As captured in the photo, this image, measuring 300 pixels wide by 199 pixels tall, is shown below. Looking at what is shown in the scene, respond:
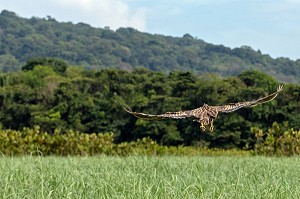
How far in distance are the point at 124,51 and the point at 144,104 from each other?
66628mm

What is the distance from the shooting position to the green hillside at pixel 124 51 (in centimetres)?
7938

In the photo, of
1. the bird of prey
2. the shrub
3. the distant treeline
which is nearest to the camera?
the bird of prey

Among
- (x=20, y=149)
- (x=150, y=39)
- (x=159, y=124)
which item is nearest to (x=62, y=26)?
(x=150, y=39)

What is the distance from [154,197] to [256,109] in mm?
21180

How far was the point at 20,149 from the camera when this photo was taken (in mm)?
14984

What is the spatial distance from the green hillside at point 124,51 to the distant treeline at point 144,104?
39298 millimetres

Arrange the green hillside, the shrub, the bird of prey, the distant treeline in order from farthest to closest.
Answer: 1. the green hillside
2. the distant treeline
3. the shrub
4. the bird of prey

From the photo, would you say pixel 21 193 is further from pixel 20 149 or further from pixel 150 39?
pixel 150 39

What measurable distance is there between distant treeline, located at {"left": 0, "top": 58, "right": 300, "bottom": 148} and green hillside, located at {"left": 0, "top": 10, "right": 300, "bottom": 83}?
129 ft

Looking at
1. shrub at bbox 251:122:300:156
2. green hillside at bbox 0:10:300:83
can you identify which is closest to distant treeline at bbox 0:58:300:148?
shrub at bbox 251:122:300:156

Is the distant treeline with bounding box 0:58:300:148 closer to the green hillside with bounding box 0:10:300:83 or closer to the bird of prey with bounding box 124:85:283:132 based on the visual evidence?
the bird of prey with bounding box 124:85:283:132

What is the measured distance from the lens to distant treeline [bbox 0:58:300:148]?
24484 millimetres

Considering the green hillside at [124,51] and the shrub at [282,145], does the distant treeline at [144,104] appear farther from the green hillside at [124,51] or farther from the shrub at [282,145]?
the green hillside at [124,51]

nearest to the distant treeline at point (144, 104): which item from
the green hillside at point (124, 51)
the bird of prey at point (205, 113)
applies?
the bird of prey at point (205, 113)
